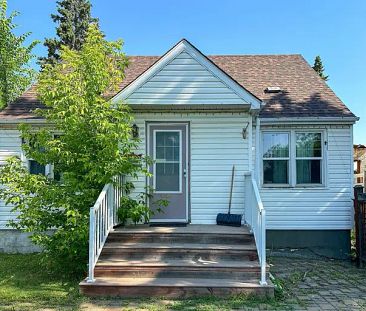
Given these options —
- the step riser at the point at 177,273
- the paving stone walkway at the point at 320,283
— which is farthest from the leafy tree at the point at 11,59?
the paving stone walkway at the point at 320,283

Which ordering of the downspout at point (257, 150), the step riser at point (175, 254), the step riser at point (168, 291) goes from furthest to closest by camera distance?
1. the downspout at point (257, 150)
2. the step riser at point (175, 254)
3. the step riser at point (168, 291)

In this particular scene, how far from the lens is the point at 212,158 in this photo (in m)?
8.66

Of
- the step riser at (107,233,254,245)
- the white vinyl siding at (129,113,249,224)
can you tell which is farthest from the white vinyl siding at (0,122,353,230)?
the step riser at (107,233,254,245)

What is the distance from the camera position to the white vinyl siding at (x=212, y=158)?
8.57 m

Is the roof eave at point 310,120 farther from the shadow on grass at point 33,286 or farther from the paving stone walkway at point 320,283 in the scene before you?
the shadow on grass at point 33,286

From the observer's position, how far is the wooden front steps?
233 inches

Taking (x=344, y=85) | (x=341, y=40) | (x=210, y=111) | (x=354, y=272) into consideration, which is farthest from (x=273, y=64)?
(x=344, y=85)

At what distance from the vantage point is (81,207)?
6879mm

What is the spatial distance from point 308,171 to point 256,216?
383 cm

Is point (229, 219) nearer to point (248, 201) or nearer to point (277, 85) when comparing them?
point (248, 201)

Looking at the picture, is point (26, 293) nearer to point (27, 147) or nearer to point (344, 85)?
point (27, 147)

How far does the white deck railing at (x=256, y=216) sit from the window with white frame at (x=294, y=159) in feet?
6.78

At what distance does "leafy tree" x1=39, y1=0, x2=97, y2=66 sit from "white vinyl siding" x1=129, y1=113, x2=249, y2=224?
19980mm

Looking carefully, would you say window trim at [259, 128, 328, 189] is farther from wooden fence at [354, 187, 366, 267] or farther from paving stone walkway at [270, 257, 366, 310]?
paving stone walkway at [270, 257, 366, 310]
